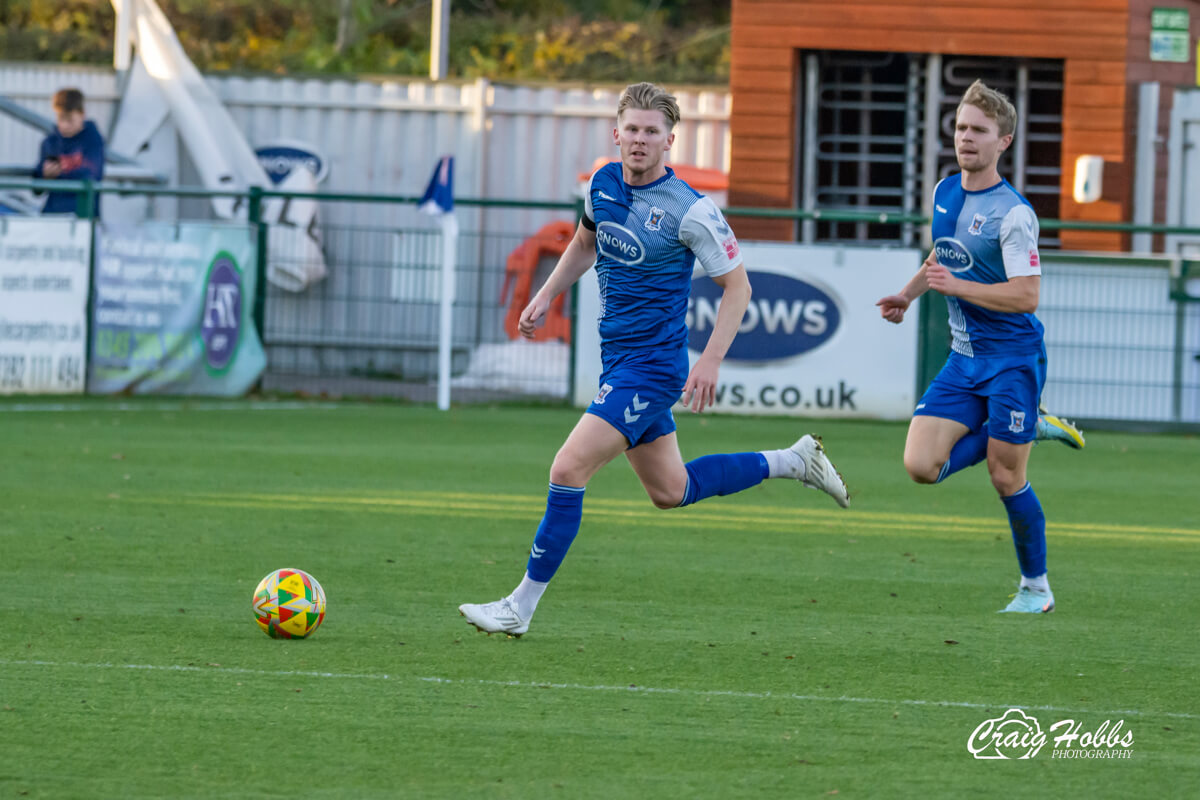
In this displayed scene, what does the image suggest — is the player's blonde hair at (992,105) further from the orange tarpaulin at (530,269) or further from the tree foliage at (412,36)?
the tree foliage at (412,36)

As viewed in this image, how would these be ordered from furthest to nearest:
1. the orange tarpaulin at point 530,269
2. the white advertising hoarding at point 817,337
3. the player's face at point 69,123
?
the orange tarpaulin at point 530,269
the player's face at point 69,123
the white advertising hoarding at point 817,337

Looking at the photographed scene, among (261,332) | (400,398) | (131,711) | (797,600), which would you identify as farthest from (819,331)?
(131,711)

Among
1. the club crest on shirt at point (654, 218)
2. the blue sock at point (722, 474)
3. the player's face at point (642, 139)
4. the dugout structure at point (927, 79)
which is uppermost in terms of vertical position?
the dugout structure at point (927, 79)

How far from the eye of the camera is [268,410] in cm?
1520

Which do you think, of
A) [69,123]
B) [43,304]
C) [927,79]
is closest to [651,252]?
[43,304]

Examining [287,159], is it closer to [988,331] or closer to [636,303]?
[988,331]

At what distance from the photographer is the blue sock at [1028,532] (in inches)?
267

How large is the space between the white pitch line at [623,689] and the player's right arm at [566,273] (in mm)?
1476

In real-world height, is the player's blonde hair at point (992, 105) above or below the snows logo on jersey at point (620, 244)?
above

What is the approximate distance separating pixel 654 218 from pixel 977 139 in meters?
1.38

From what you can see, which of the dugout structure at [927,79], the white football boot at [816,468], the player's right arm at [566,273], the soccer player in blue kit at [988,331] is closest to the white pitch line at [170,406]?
the dugout structure at [927,79]

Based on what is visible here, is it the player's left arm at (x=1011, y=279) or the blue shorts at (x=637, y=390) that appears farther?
the player's left arm at (x=1011, y=279)

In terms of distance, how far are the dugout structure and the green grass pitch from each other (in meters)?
7.64

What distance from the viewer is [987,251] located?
6625 mm
